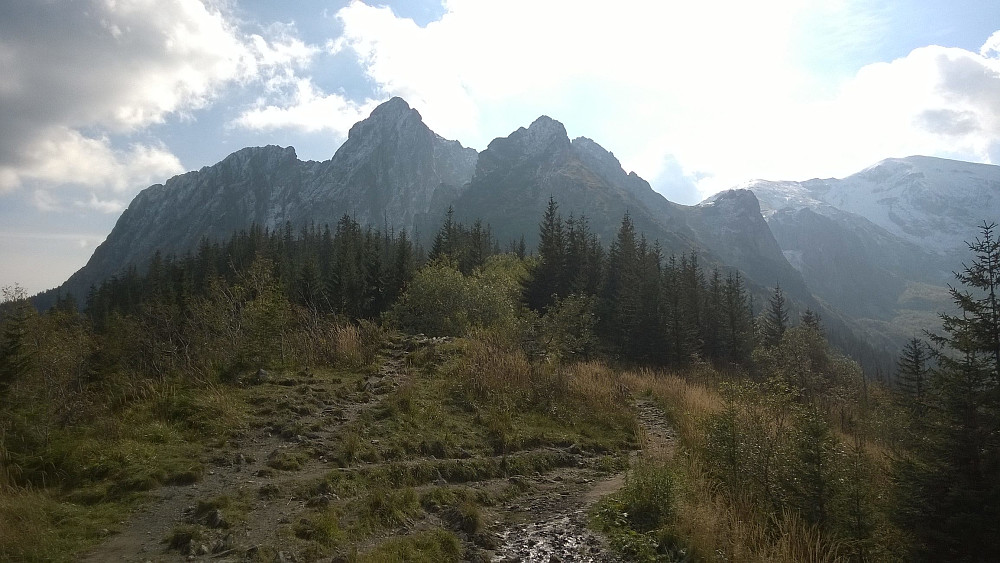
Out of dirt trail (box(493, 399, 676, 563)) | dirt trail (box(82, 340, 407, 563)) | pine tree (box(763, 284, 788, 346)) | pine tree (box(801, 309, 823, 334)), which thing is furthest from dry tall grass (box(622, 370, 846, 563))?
pine tree (box(763, 284, 788, 346))

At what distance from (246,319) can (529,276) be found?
38.6m

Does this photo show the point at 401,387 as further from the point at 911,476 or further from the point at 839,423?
the point at 839,423

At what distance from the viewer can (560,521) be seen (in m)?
9.34

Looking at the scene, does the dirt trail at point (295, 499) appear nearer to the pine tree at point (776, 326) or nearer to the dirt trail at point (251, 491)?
the dirt trail at point (251, 491)

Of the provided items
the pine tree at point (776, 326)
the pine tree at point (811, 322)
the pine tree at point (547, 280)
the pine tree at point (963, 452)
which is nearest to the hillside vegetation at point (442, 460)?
the pine tree at point (963, 452)

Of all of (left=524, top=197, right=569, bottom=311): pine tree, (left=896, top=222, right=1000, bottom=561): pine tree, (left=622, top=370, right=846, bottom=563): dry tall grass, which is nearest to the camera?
(left=622, top=370, right=846, bottom=563): dry tall grass

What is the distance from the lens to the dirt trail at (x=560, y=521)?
26.4ft

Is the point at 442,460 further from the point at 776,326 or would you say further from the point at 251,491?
the point at 776,326

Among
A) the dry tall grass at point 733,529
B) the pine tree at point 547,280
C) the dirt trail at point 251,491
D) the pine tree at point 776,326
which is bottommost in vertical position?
the pine tree at point 776,326

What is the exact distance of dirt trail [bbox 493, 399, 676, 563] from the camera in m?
8.05

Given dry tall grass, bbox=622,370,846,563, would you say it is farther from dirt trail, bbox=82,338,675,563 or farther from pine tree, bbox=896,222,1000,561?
pine tree, bbox=896,222,1000,561

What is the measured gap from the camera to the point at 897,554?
975cm

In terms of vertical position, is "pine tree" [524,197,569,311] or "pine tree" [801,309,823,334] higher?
"pine tree" [524,197,569,311]

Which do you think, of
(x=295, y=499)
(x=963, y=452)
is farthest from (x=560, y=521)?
(x=963, y=452)
